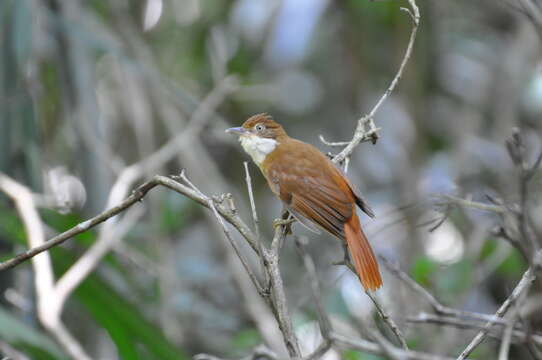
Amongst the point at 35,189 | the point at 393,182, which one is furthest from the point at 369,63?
the point at 35,189

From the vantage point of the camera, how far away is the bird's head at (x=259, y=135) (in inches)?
146

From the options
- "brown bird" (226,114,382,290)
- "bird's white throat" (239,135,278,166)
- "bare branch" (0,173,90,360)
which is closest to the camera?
"bare branch" (0,173,90,360)

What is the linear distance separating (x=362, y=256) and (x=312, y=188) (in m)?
0.56

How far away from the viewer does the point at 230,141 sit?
4.98 m

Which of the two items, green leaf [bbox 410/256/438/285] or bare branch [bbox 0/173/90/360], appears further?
green leaf [bbox 410/256/438/285]

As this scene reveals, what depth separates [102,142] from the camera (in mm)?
4215

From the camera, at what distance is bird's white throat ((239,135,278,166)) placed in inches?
145

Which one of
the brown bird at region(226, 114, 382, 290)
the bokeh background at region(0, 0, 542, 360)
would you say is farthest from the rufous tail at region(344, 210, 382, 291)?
the bokeh background at region(0, 0, 542, 360)

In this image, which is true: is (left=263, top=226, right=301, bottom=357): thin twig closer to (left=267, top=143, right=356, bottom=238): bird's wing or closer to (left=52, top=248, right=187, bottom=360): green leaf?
(left=267, top=143, right=356, bottom=238): bird's wing

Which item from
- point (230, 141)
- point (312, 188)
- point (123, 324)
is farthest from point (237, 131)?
point (230, 141)

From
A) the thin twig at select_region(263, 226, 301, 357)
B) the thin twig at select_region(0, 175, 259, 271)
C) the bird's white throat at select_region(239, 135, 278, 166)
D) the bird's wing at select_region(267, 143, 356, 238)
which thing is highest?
the bird's white throat at select_region(239, 135, 278, 166)

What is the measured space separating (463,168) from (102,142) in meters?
2.54

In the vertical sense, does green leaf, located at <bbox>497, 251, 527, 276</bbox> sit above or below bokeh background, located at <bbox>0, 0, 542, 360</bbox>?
below

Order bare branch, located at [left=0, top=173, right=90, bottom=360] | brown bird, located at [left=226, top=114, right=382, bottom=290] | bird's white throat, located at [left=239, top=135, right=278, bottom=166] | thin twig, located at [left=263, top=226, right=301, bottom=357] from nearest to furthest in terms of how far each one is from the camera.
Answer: thin twig, located at [left=263, top=226, right=301, bottom=357] < bare branch, located at [left=0, top=173, right=90, bottom=360] < brown bird, located at [left=226, top=114, right=382, bottom=290] < bird's white throat, located at [left=239, top=135, right=278, bottom=166]
